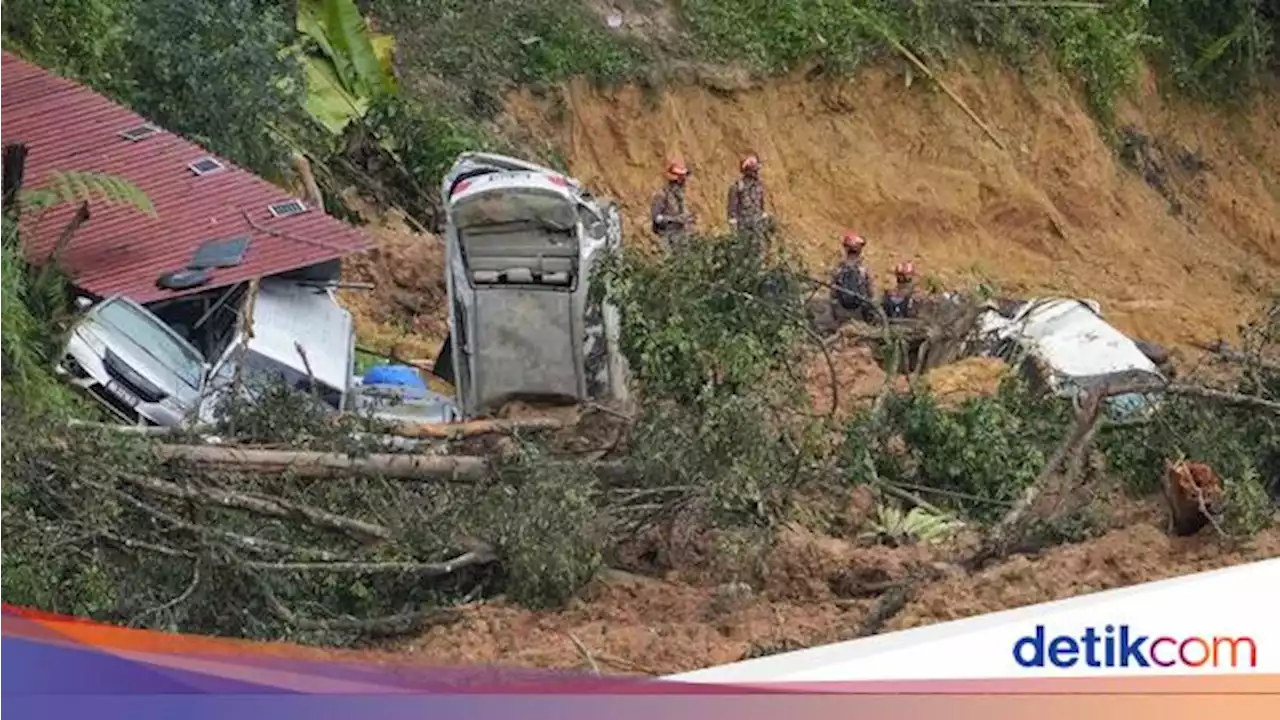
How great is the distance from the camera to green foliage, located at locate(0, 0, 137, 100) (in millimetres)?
16359

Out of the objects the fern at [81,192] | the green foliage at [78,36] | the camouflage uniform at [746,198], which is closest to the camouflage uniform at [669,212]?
the camouflage uniform at [746,198]

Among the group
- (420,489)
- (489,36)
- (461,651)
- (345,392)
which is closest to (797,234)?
(489,36)

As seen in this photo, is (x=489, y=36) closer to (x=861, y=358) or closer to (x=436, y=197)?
(x=436, y=197)

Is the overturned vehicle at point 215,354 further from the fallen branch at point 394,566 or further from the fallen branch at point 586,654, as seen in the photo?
the fallen branch at point 586,654

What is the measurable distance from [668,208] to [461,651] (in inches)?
344

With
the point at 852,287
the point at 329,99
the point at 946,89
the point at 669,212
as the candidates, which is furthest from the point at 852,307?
the point at 946,89

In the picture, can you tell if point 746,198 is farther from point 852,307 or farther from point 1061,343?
point 1061,343

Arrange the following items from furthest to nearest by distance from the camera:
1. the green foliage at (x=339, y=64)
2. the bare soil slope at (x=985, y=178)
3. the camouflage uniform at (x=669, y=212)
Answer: the bare soil slope at (x=985, y=178) < the green foliage at (x=339, y=64) < the camouflage uniform at (x=669, y=212)

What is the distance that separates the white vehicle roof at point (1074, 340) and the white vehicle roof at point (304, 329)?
4525 millimetres

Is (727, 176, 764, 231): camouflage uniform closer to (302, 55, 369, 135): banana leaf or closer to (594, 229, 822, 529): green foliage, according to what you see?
(302, 55, 369, 135): banana leaf

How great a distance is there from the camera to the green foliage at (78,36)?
644 inches

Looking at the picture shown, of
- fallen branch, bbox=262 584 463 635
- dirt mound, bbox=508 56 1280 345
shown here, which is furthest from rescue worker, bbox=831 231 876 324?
fallen branch, bbox=262 584 463 635

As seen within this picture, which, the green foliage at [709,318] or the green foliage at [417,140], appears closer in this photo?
the green foliage at [709,318]

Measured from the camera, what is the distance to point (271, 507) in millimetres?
9688
